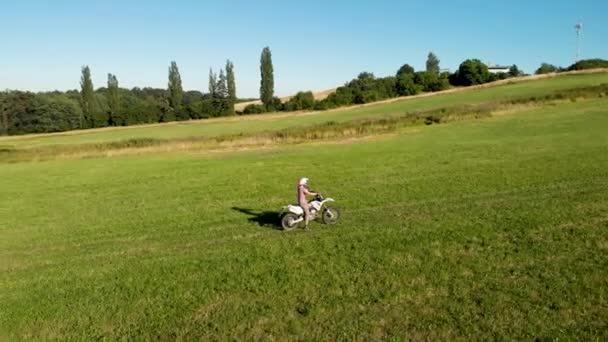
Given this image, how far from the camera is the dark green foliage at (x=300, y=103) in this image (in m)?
99.8

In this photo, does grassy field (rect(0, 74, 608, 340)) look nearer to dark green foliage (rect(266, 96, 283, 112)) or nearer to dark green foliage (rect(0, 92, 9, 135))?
dark green foliage (rect(266, 96, 283, 112))

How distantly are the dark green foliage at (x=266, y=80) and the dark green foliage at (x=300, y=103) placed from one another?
7.03 m

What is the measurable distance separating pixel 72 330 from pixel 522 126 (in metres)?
37.9

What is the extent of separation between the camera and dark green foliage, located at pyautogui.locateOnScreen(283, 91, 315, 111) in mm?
99812

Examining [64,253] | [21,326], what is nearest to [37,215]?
[64,253]

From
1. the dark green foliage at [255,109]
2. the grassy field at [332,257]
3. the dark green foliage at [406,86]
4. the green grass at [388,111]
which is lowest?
the grassy field at [332,257]

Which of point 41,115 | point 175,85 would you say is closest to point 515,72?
point 175,85

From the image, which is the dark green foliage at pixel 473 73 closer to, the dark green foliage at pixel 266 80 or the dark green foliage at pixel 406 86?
the dark green foliage at pixel 406 86

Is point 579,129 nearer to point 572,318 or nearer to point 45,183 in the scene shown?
point 572,318

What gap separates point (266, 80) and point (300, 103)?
45.4 ft

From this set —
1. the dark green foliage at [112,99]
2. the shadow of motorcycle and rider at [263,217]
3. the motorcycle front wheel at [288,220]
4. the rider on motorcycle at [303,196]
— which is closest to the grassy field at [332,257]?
the shadow of motorcycle and rider at [263,217]

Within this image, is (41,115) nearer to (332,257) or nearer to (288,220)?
(288,220)

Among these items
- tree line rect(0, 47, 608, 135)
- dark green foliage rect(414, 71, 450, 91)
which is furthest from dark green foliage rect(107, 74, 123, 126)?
dark green foliage rect(414, 71, 450, 91)

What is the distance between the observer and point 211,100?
10806 centimetres
